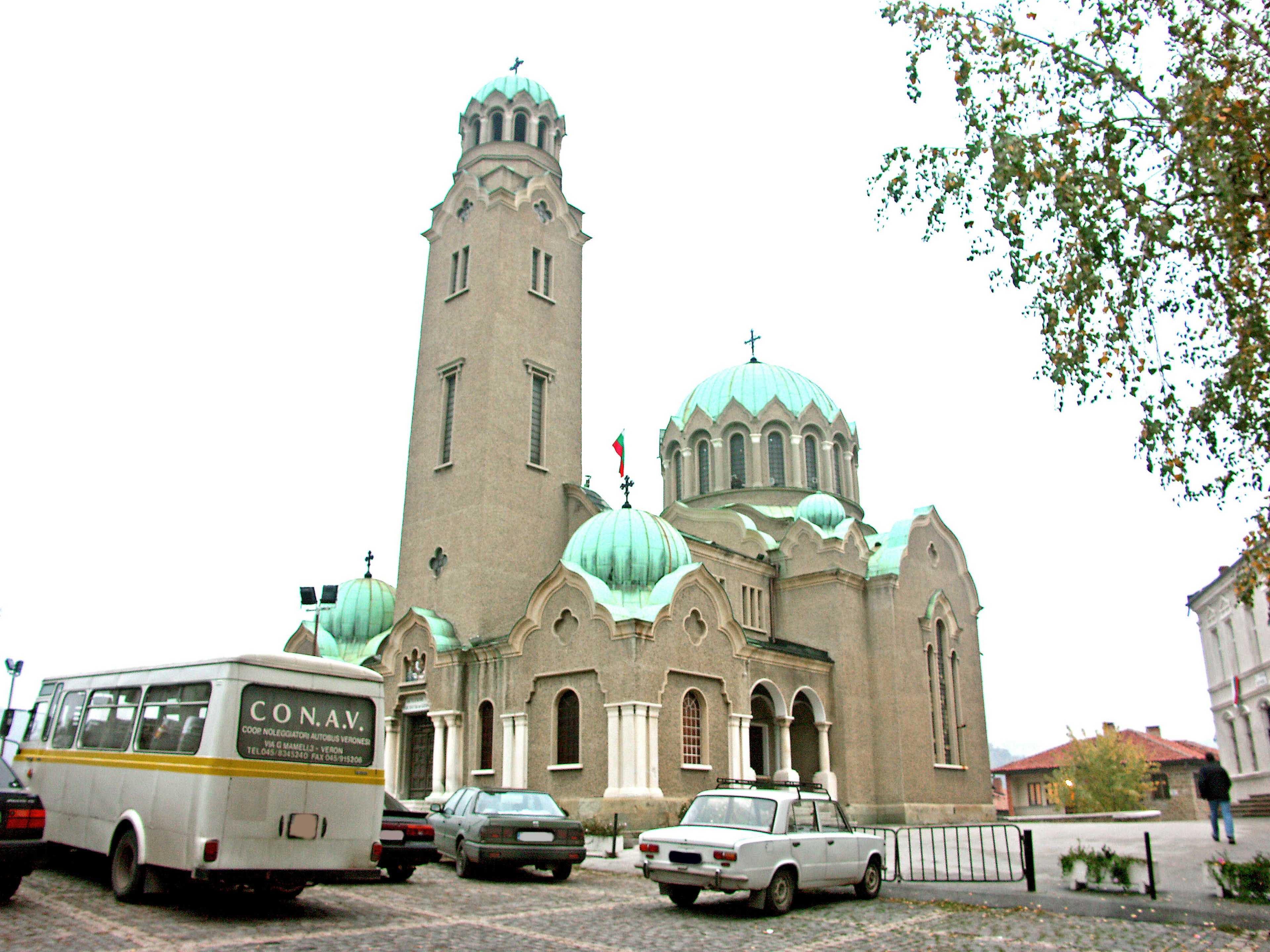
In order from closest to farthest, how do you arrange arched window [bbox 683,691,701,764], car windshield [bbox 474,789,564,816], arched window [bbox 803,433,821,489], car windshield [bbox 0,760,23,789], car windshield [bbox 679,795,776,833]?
car windshield [bbox 0,760,23,789] < car windshield [bbox 679,795,776,833] < car windshield [bbox 474,789,564,816] < arched window [bbox 683,691,701,764] < arched window [bbox 803,433,821,489]

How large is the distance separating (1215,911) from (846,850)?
400cm

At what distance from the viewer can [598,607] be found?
22.9 m

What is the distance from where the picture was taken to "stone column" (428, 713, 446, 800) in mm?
24703

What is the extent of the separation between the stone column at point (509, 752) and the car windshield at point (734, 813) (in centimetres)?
1165

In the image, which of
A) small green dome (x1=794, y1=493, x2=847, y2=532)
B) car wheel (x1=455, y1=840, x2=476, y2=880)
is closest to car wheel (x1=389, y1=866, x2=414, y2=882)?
car wheel (x1=455, y1=840, x2=476, y2=880)

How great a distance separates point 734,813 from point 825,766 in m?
16.4

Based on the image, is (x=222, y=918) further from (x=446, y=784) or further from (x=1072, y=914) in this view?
(x=446, y=784)

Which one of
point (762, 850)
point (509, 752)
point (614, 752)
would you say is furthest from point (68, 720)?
point (509, 752)

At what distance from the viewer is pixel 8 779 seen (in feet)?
33.0

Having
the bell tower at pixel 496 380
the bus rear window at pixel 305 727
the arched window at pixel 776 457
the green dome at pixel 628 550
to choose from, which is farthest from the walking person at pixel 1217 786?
the arched window at pixel 776 457

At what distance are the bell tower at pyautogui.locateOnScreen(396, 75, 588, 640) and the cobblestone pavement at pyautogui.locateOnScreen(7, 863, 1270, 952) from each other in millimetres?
14256

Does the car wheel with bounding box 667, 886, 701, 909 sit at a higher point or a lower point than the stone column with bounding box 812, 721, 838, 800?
lower

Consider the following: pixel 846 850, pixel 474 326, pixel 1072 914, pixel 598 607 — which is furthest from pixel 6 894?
pixel 474 326

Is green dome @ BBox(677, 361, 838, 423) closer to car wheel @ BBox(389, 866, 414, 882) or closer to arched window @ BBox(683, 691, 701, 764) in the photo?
arched window @ BBox(683, 691, 701, 764)
